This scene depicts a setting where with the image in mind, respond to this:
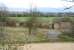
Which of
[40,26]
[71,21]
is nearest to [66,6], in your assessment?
[71,21]

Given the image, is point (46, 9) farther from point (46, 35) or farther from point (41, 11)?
point (46, 35)

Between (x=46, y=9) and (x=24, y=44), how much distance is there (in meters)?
0.46

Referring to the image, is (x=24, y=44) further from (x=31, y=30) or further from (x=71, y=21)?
(x=71, y=21)

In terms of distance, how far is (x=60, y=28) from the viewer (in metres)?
1.92

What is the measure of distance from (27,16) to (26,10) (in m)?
0.07

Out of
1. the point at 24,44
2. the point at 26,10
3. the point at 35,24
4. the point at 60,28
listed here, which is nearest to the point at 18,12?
the point at 26,10

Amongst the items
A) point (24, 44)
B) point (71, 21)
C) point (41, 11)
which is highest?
point (41, 11)

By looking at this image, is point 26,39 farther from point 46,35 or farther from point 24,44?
point 46,35

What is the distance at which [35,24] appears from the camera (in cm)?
190

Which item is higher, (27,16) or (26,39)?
(27,16)

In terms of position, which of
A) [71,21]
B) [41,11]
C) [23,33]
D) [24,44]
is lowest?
[24,44]

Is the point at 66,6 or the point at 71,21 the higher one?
the point at 66,6

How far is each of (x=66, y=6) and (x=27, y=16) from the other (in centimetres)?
46

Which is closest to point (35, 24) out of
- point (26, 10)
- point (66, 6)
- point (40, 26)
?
point (40, 26)
